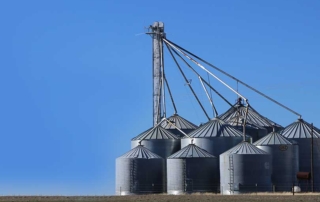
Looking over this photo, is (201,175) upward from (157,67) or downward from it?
downward

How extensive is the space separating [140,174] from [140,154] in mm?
2260

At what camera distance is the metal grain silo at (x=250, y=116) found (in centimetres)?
12331

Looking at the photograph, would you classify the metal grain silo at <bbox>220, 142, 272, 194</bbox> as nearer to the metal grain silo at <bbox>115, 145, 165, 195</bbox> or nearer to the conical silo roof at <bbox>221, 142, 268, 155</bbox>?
the conical silo roof at <bbox>221, 142, 268, 155</bbox>

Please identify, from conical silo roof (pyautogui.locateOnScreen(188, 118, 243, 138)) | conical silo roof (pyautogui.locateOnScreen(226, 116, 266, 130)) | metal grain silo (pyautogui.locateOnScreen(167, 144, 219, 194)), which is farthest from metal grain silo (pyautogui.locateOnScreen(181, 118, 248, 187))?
conical silo roof (pyautogui.locateOnScreen(226, 116, 266, 130))

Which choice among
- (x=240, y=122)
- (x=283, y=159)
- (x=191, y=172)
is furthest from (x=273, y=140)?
(x=191, y=172)

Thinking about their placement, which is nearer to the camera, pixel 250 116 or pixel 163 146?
pixel 163 146

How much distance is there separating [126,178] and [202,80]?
18.2m

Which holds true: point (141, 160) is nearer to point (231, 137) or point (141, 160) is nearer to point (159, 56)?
point (231, 137)

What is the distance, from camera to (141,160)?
111625mm

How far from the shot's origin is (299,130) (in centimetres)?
11806

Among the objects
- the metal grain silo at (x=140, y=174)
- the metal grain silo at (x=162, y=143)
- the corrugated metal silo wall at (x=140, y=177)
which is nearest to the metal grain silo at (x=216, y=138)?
the metal grain silo at (x=162, y=143)

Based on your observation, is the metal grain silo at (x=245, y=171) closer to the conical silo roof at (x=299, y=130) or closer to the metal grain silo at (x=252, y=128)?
the conical silo roof at (x=299, y=130)

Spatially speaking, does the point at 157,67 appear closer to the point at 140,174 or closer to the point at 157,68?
the point at 157,68

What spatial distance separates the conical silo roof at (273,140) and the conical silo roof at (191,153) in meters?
5.95
